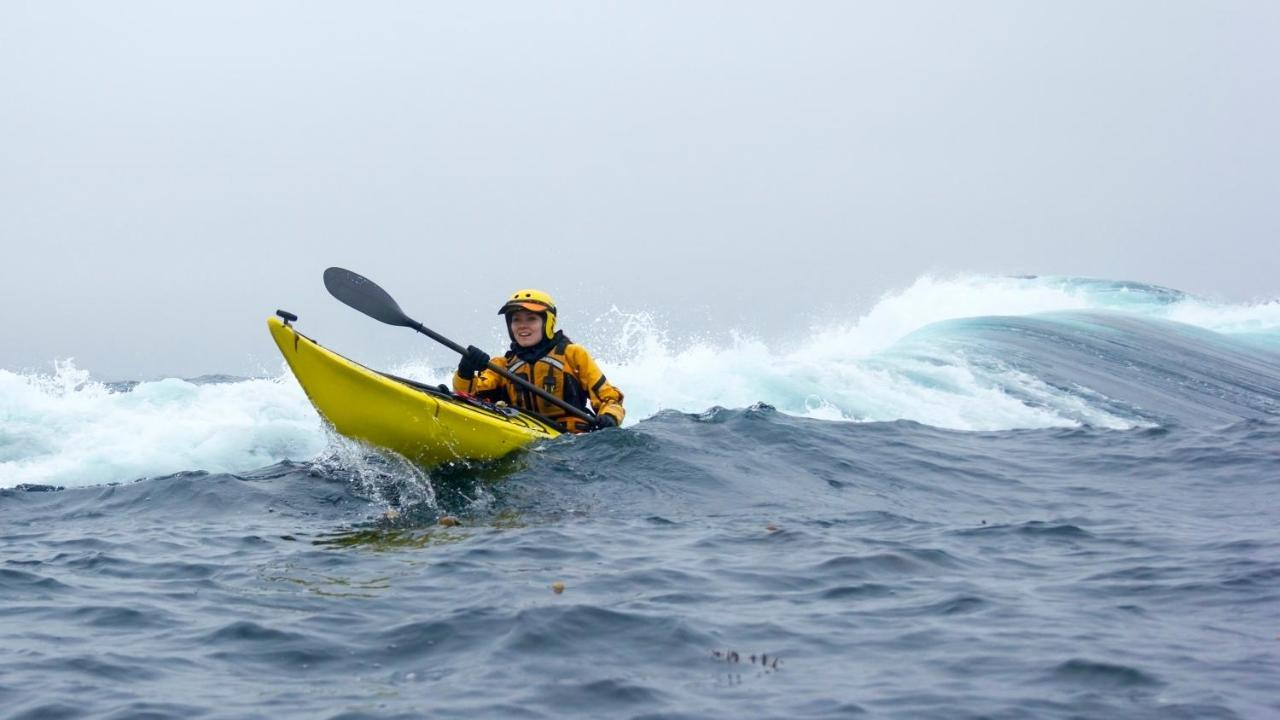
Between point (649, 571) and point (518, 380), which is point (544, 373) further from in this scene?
point (649, 571)

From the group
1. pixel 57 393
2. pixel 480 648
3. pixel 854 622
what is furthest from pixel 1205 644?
pixel 57 393

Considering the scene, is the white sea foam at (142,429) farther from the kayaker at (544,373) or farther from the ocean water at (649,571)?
the kayaker at (544,373)

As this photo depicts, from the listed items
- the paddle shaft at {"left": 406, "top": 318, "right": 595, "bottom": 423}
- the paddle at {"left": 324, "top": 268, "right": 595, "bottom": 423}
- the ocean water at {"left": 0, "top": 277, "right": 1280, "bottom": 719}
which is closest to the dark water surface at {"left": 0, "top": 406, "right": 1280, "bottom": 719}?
the ocean water at {"left": 0, "top": 277, "right": 1280, "bottom": 719}

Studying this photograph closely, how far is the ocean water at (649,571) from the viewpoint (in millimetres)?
3648

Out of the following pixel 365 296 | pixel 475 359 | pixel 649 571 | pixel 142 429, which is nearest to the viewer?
pixel 649 571

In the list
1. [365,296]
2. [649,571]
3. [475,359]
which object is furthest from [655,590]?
[365,296]

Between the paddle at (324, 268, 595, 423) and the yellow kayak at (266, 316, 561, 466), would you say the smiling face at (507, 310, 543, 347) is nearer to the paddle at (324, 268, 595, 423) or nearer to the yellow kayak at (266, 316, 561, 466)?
the paddle at (324, 268, 595, 423)

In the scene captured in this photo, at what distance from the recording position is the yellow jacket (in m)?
8.73

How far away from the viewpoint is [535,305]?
8586 millimetres

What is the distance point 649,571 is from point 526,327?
3.80 meters

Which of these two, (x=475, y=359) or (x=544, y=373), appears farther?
(x=544, y=373)

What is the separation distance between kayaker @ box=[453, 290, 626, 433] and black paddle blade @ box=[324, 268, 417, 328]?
74 cm

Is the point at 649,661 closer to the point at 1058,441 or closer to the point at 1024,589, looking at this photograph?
the point at 1024,589

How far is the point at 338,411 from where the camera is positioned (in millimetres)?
7559
